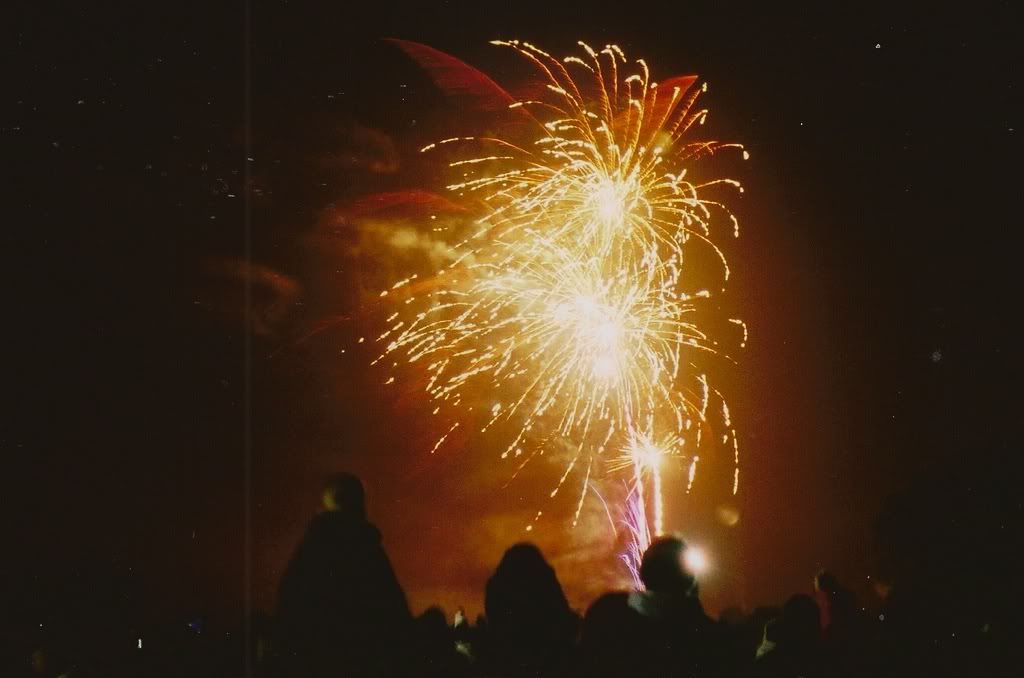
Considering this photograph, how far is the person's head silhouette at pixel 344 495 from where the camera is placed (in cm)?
370

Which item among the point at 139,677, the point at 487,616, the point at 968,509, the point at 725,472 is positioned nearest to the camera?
the point at 968,509

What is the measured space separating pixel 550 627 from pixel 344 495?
1007mm

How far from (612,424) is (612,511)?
221 cm

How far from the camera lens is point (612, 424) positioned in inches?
773

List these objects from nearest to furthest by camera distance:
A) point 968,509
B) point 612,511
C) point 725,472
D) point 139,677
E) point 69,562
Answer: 1. point 968,509
2. point 139,677
3. point 69,562
4. point 725,472
5. point 612,511

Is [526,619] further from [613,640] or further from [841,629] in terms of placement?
[841,629]

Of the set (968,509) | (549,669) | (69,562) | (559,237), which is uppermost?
(559,237)

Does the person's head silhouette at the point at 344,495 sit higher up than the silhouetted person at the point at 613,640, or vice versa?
the person's head silhouette at the point at 344,495

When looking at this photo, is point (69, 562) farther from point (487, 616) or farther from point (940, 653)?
point (940, 653)

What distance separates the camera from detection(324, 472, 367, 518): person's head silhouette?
3.70 m

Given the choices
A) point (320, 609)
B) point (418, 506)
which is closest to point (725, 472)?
point (418, 506)

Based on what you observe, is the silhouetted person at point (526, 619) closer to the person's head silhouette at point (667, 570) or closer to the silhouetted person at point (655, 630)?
the silhouetted person at point (655, 630)

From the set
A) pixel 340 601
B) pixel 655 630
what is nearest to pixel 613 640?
pixel 655 630

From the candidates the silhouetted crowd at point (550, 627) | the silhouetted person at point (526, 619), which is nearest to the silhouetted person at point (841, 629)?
the silhouetted crowd at point (550, 627)
